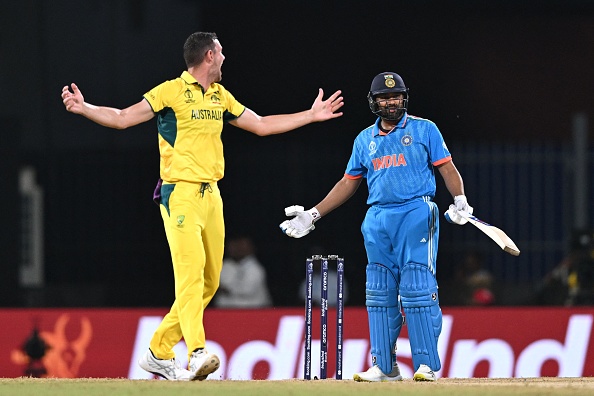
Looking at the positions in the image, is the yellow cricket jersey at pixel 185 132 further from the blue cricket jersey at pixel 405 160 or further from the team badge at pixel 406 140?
the team badge at pixel 406 140

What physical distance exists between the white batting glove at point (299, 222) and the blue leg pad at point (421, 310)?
0.78 m

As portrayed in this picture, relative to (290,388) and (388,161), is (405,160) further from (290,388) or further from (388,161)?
(290,388)

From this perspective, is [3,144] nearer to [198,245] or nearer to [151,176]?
[151,176]

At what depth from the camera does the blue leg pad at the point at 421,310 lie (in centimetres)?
879

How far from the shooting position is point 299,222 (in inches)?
368

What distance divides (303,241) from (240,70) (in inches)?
84.7

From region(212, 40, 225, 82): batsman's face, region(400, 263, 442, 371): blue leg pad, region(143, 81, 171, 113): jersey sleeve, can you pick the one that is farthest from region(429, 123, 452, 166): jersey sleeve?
region(143, 81, 171, 113): jersey sleeve

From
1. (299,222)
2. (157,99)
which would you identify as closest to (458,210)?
(299,222)

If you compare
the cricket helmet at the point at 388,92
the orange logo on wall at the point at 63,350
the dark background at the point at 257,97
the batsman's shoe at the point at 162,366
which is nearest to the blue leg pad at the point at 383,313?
the cricket helmet at the point at 388,92

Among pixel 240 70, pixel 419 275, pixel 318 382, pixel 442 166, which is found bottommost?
pixel 318 382

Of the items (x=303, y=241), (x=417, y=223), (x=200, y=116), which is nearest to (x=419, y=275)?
(x=417, y=223)

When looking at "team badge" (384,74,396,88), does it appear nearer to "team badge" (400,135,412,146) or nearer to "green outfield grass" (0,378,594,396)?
"team badge" (400,135,412,146)

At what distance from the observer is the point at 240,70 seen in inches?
642

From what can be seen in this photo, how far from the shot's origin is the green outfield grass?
8023 millimetres
